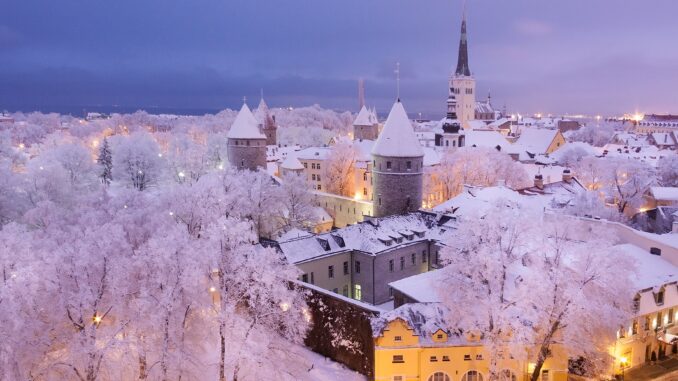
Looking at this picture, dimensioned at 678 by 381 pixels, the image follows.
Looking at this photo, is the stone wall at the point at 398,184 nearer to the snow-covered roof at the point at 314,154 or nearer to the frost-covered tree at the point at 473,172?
the frost-covered tree at the point at 473,172

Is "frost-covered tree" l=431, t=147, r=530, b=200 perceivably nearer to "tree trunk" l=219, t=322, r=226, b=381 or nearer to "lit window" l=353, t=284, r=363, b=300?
"lit window" l=353, t=284, r=363, b=300

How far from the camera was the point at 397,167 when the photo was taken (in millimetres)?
36969

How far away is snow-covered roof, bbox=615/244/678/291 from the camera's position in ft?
78.3

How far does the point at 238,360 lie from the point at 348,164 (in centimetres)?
3328

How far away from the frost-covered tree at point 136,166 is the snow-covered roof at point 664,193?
148 feet

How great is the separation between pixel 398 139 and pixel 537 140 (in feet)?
142

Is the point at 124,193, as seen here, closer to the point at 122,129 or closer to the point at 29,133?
the point at 29,133

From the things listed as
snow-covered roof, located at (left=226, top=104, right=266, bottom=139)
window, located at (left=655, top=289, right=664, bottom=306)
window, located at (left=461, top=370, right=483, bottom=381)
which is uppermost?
snow-covered roof, located at (left=226, top=104, right=266, bottom=139)

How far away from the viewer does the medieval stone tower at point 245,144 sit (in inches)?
1909

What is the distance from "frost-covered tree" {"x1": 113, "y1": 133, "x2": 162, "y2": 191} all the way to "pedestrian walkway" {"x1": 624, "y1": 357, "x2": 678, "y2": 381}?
46.0m

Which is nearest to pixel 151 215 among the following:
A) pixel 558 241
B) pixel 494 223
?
pixel 494 223

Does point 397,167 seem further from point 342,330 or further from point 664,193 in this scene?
point 664,193

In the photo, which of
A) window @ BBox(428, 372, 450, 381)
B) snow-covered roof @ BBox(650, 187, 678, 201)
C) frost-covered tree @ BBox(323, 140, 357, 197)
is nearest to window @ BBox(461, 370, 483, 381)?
window @ BBox(428, 372, 450, 381)

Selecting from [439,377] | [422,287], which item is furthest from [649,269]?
[439,377]
